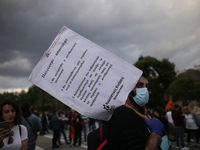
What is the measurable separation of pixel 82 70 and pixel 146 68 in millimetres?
39790

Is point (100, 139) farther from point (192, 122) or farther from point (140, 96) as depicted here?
point (192, 122)

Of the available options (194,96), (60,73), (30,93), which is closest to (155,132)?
(60,73)

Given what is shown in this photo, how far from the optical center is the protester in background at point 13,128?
2707 mm

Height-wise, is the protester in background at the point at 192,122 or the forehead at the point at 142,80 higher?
the forehead at the point at 142,80

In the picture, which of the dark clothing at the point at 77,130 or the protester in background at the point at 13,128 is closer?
the protester in background at the point at 13,128

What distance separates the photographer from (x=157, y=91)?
1565 inches

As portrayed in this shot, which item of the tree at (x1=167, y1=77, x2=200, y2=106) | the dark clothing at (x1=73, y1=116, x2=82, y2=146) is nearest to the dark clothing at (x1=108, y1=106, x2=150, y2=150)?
the dark clothing at (x1=73, y1=116, x2=82, y2=146)

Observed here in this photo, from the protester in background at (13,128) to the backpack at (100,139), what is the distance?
5.41ft

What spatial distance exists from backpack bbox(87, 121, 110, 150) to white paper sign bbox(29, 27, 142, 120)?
96 millimetres

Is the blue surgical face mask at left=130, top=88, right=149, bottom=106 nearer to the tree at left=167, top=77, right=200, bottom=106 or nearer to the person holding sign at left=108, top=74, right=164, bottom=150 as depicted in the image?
the person holding sign at left=108, top=74, right=164, bottom=150

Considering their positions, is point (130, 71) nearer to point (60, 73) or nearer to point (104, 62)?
point (104, 62)

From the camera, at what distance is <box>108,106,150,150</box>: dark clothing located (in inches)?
45.3

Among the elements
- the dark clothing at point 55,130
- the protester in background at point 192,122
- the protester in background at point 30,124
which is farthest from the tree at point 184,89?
the protester in background at point 30,124

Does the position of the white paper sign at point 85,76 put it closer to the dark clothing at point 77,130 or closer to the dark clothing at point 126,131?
the dark clothing at point 126,131
